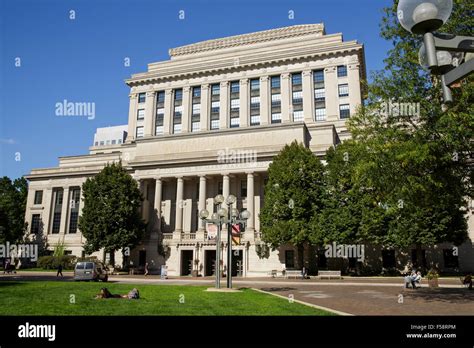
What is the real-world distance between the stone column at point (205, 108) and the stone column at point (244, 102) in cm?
671

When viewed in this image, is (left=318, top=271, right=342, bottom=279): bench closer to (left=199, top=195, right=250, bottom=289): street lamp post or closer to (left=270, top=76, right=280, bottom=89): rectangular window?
(left=199, top=195, right=250, bottom=289): street lamp post

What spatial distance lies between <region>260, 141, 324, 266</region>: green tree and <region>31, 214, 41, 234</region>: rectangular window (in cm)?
4142

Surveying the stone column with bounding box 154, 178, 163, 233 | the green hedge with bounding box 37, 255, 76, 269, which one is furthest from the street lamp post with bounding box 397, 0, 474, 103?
the green hedge with bounding box 37, 255, 76, 269

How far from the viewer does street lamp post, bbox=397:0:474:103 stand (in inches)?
160

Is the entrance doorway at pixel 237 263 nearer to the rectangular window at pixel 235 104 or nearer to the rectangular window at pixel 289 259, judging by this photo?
the rectangular window at pixel 289 259

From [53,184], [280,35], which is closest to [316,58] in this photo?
[280,35]

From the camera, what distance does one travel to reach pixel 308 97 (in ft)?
213

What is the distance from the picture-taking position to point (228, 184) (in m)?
49.4

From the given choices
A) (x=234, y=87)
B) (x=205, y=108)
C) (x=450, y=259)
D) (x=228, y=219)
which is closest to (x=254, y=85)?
(x=234, y=87)

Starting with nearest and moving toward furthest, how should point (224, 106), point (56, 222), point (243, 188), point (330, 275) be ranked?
point (330, 275) < point (243, 188) < point (56, 222) < point (224, 106)

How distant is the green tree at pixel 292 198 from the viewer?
40.9 metres

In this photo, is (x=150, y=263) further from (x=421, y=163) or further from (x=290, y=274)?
(x=421, y=163)

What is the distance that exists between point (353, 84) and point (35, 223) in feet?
197

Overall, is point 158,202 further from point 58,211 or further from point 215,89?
point 215,89
